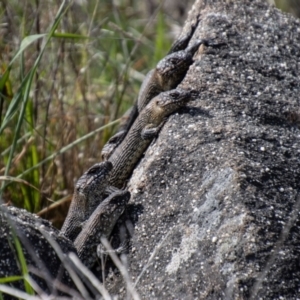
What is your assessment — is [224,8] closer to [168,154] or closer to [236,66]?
[236,66]

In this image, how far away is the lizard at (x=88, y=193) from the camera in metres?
6.19

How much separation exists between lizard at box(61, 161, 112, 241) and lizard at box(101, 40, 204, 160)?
2.07 feet

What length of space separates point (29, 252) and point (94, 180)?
1457mm

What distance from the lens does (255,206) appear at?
500 centimetres

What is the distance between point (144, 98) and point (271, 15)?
1254mm

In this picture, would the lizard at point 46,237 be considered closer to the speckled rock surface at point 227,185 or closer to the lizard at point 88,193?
the speckled rock surface at point 227,185

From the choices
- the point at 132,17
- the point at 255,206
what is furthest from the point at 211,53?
the point at 132,17

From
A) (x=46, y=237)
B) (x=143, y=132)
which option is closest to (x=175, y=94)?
(x=143, y=132)

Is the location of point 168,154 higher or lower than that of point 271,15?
lower

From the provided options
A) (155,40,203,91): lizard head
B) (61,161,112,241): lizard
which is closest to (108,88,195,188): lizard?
(61,161,112,241): lizard

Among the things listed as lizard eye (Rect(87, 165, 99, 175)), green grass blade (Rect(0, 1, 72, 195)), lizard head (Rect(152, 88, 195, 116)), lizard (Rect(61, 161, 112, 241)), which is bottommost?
lizard (Rect(61, 161, 112, 241))

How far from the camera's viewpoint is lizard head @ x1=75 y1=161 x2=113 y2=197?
246 inches

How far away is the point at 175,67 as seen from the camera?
22.0 feet

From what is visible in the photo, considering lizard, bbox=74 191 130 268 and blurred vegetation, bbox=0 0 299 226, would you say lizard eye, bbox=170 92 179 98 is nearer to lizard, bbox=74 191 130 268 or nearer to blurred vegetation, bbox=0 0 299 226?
blurred vegetation, bbox=0 0 299 226
